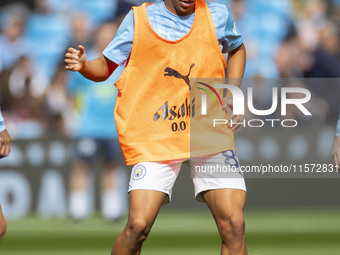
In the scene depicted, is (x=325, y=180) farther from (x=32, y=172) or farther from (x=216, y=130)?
(x=216, y=130)

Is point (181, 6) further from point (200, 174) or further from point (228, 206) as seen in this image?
point (228, 206)

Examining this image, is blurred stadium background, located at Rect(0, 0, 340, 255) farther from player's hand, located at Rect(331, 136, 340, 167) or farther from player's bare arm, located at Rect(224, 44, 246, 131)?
player's bare arm, located at Rect(224, 44, 246, 131)

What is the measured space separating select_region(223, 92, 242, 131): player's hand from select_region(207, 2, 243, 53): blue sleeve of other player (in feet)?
1.26

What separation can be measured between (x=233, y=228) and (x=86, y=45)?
6.53 meters

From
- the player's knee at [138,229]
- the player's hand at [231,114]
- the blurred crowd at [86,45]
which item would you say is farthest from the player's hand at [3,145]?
the blurred crowd at [86,45]

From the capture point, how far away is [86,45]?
1115 cm

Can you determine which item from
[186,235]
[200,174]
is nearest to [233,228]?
[200,174]

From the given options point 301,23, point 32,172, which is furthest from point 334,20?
point 32,172

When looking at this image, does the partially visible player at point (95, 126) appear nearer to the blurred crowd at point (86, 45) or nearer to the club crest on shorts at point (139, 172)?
the blurred crowd at point (86, 45)

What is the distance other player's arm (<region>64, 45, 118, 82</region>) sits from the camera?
5215 mm

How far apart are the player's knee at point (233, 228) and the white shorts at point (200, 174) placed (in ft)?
0.75

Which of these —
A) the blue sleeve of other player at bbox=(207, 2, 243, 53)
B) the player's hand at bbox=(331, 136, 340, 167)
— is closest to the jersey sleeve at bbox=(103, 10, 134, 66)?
the blue sleeve of other player at bbox=(207, 2, 243, 53)

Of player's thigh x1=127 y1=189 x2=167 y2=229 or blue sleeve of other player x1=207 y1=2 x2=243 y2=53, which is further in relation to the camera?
blue sleeve of other player x1=207 y1=2 x2=243 y2=53

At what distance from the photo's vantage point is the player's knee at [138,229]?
515cm
